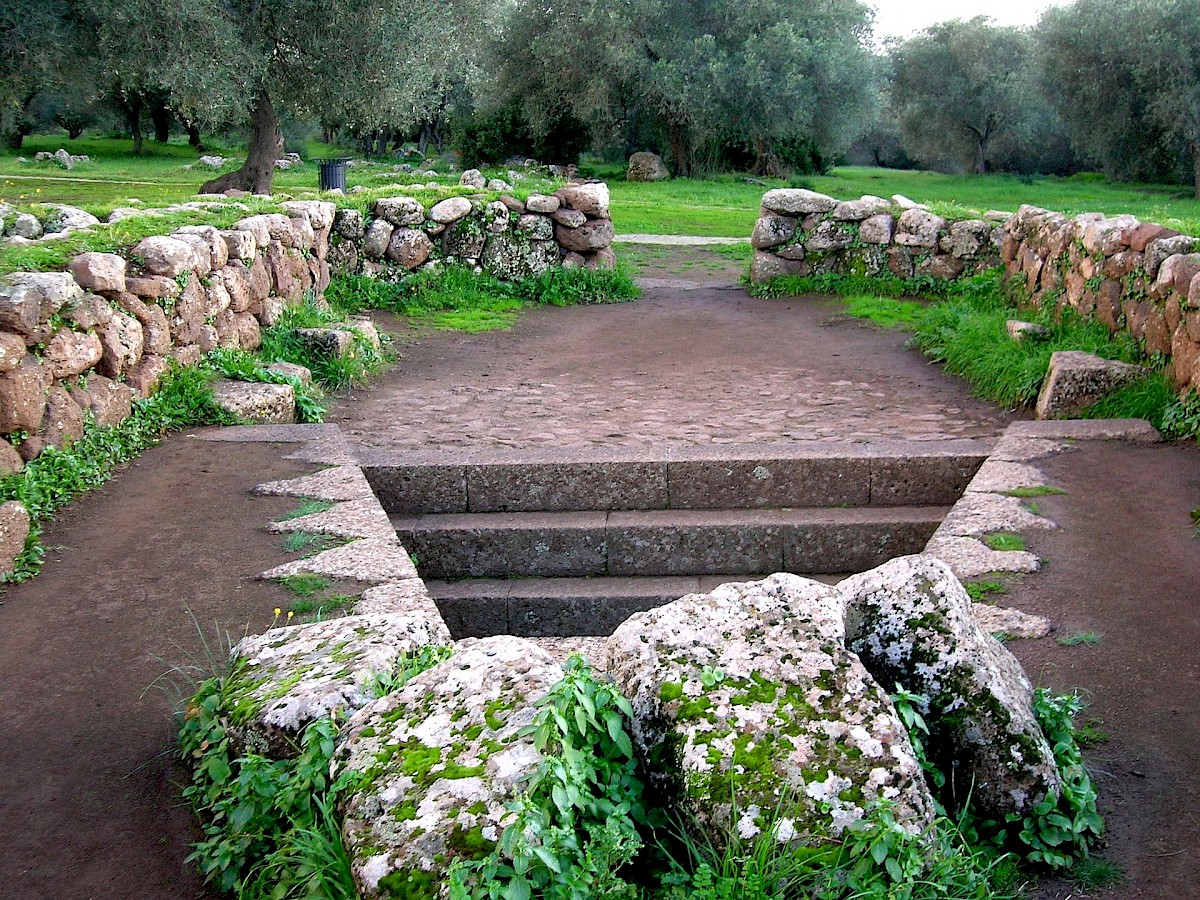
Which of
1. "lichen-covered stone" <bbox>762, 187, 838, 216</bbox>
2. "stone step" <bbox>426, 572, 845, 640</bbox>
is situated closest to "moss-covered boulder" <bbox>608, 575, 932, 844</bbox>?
"stone step" <bbox>426, 572, 845, 640</bbox>

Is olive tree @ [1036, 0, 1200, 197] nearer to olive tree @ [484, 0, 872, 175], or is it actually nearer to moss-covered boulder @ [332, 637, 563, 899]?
olive tree @ [484, 0, 872, 175]

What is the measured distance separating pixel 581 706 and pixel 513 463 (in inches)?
140

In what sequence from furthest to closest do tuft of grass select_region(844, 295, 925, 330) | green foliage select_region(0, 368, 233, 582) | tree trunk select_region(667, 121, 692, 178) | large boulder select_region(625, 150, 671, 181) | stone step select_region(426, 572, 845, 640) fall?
tree trunk select_region(667, 121, 692, 178) < large boulder select_region(625, 150, 671, 181) < tuft of grass select_region(844, 295, 925, 330) < stone step select_region(426, 572, 845, 640) < green foliage select_region(0, 368, 233, 582)

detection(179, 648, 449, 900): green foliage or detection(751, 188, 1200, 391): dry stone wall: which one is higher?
detection(751, 188, 1200, 391): dry stone wall

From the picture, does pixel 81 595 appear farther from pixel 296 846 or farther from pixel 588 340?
pixel 588 340

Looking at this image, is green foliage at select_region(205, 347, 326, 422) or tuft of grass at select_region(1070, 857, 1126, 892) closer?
tuft of grass at select_region(1070, 857, 1126, 892)

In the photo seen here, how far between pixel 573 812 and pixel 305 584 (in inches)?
83.3

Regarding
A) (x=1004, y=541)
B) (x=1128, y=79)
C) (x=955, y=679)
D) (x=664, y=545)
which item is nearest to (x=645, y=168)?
(x=1128, y=79)

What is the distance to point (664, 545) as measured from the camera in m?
5.72

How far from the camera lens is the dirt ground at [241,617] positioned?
9.21 feet

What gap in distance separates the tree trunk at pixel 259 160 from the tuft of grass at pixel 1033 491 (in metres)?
15.4

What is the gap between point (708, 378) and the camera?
826cm

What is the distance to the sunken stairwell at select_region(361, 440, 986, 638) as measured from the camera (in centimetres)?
549

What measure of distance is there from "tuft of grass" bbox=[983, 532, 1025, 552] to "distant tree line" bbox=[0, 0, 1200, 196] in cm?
1376
